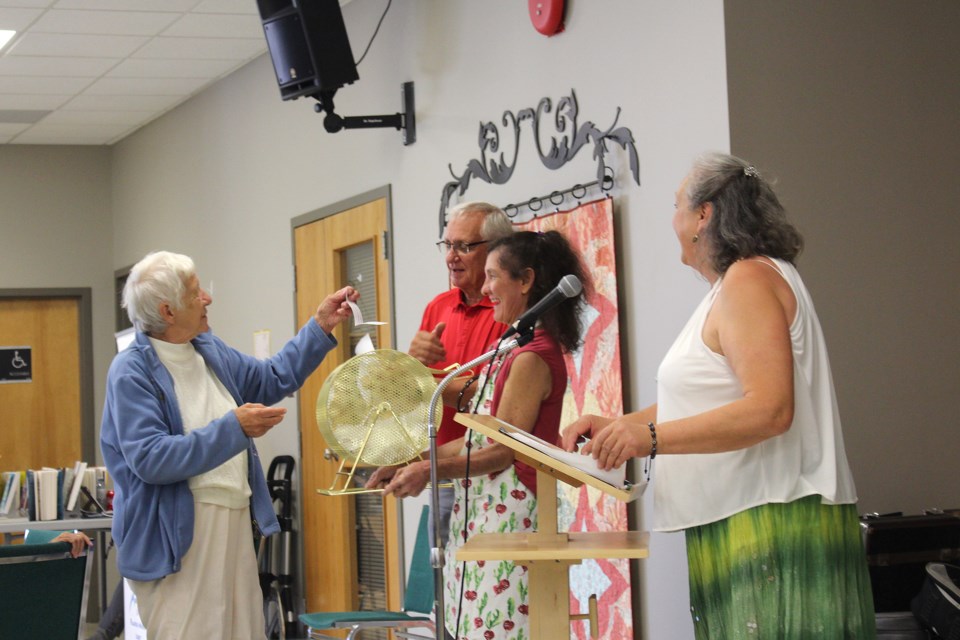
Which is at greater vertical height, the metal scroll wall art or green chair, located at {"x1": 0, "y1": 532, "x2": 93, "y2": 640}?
the metal scroll wall art

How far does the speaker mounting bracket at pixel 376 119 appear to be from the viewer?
524 centimetres

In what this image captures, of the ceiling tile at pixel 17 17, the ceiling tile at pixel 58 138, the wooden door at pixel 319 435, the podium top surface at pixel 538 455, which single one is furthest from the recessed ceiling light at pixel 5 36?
the podium top surface at pixel 538 455

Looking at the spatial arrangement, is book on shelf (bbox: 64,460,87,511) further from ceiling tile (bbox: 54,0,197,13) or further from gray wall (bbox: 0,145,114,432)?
gray wall (bbox: 0,145,114,432)

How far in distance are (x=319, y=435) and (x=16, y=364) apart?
352 cm

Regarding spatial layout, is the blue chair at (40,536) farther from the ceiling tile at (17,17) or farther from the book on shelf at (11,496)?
the ceiling tile at (17,17)

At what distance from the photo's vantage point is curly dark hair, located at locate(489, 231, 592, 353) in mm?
2691

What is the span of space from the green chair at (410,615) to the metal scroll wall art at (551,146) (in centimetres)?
133

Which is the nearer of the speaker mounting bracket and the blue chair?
the blue chair

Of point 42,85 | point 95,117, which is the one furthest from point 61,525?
point 95,117

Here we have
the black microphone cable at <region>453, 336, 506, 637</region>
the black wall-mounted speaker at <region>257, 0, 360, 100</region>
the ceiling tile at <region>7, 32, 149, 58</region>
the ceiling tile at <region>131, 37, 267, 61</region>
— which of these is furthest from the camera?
Result: the ceiling tile at <region>131, 37, 267, 61</region>

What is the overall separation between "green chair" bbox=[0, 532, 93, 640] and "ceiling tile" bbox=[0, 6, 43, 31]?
3326mm

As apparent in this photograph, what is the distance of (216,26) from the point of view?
609 centimetres

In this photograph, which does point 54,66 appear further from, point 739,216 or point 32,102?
point 739,216

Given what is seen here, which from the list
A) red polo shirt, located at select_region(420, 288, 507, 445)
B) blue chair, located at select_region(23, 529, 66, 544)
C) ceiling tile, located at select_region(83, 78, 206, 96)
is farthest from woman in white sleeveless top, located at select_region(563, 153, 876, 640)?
ceiling tile, located at select_region(83, 78, 206, 96)
